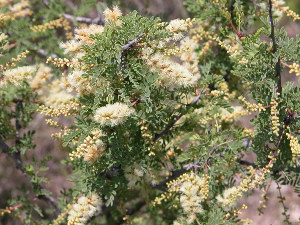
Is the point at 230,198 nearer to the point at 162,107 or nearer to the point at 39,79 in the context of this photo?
the point at 162,107

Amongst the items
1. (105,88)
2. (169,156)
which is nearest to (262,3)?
(169,156)

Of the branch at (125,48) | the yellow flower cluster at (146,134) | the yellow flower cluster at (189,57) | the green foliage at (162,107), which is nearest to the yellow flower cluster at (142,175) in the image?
the green foliage at (162,107)

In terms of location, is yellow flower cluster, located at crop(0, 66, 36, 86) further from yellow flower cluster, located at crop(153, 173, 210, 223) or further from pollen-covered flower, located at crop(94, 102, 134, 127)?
yellow flower cluster, located at crop(153, 173, 210, 223)

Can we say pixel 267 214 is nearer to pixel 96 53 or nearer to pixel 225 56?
pixel 225 56

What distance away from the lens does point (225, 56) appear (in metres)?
2.30

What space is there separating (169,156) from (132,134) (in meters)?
0.46

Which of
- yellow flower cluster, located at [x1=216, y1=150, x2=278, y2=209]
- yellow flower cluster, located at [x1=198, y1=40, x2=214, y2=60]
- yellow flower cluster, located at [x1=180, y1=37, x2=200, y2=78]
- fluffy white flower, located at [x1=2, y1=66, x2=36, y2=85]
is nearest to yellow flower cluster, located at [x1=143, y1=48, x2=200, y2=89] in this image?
yellow flower cluster, located at [x1=180, y1=37, x2=200, y2=78]

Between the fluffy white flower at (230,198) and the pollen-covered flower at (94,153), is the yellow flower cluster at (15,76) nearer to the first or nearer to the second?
the pollen-covered flower at (94,153)

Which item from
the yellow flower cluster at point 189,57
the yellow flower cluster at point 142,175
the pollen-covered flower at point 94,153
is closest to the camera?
the pollen-covered flower at point 94,153

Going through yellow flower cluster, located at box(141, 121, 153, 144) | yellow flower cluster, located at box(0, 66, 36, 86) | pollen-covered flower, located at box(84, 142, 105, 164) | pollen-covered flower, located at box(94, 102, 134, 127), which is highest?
yellow flower cluster, located at box(0, 66, 36, 86)

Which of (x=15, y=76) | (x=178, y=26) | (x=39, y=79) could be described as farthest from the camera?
(x=39, y=79)

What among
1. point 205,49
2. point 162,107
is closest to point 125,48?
point 162,107

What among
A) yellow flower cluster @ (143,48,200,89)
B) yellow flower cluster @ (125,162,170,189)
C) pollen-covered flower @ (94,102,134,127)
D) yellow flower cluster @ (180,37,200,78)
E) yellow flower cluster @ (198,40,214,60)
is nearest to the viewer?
pollen-covered flower @ (94,102,134,127)

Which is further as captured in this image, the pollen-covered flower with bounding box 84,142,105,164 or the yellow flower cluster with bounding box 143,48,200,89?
the pollen-covered flower with bounding box 84,142,105,164
